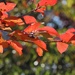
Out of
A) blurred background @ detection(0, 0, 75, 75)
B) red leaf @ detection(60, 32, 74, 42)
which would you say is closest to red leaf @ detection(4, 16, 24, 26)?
red leaf @ detection(60, 32, 74, 42)

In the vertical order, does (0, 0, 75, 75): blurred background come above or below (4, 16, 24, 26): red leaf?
below

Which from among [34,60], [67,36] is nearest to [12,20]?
[67,36]

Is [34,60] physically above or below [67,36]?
below

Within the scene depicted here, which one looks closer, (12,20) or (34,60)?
(12,20)

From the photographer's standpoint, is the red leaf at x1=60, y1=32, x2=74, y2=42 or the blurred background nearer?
the red leaf at x1=60, y1=32, x2=74, y2=42

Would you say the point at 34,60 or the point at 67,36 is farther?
the point at 34,60

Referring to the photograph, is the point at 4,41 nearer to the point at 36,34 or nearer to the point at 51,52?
the point at 36,34

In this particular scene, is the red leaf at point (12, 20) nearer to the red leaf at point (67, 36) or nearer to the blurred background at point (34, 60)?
the red leaf at point (67, 36)

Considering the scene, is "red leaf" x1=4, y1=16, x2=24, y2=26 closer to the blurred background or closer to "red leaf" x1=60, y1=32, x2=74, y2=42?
"red leaf" x1=60, y1=32, x2=74, y2=42

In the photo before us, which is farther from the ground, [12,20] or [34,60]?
[12,20]

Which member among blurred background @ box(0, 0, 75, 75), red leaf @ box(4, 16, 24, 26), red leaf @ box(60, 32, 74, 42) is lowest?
blurred background @ box(0, 0, 75, 75)

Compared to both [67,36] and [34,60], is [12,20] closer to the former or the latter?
[67,36]

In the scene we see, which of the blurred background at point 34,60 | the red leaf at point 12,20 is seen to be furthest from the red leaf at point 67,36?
the blurred background at point 34,60

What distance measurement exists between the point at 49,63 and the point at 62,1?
2.24 feet
